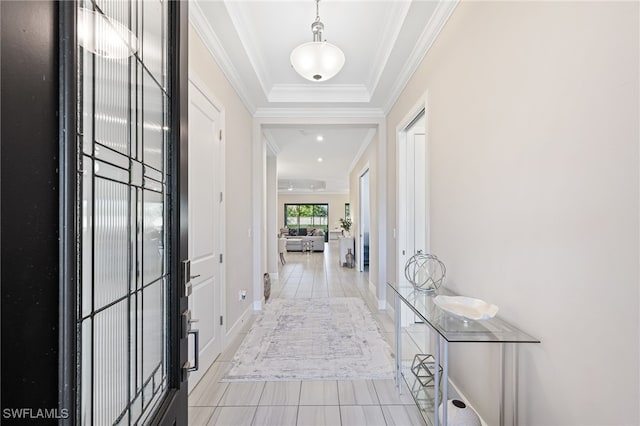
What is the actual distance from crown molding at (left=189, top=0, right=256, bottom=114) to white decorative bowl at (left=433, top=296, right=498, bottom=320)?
246 centimetres

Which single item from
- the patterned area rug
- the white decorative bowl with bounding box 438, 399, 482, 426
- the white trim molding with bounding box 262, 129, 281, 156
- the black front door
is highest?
the white trim molding with bounding box 262, 129, 281, 156

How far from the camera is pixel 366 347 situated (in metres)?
2.77

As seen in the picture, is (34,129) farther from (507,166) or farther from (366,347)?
(366,347)

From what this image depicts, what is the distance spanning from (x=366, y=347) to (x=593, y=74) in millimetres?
2560

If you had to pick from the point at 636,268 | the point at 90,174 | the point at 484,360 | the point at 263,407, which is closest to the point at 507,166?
the point at 636,268

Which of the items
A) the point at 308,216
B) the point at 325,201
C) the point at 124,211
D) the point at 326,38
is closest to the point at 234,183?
the point at 326,38

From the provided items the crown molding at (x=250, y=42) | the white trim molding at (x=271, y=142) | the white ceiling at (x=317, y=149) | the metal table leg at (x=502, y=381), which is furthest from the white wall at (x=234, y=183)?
the metal table leg at (x=502, y=381)

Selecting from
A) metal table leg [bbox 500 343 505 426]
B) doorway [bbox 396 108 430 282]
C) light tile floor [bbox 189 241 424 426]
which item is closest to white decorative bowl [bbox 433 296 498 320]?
metal table leg [bbox 500 343 505 426]

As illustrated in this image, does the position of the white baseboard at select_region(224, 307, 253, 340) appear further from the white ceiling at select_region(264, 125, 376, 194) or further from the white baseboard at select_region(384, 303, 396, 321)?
the white ceiling at select_region(264, 125, 376, 194)

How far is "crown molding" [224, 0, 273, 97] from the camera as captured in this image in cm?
213

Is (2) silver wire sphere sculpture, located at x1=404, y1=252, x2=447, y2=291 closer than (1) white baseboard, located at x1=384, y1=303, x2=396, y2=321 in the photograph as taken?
Yes

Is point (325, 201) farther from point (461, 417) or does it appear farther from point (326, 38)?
point (461, 417)

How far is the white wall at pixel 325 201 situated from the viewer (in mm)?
14312

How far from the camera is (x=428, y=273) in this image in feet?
7.10
